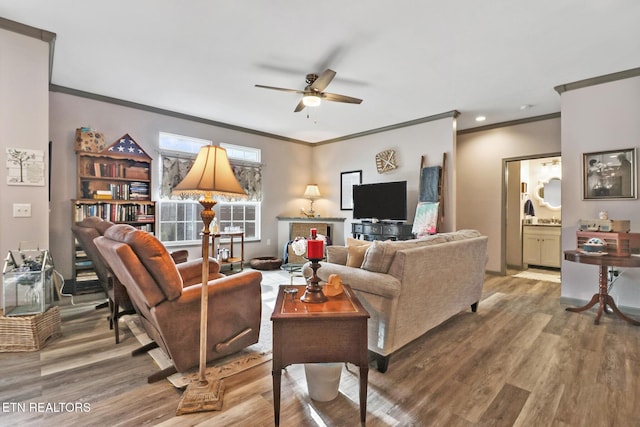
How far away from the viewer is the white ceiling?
2318 mm

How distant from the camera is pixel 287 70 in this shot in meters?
3.31

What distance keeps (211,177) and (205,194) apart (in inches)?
4.3

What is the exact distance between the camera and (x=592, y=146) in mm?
3455

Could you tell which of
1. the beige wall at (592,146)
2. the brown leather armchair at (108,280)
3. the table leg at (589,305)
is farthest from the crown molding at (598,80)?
the brown leather armchair at (108,280)

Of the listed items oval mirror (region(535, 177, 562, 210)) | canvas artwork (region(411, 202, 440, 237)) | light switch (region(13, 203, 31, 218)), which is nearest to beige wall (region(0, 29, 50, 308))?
light switch (region(13, 203, 31, 218))

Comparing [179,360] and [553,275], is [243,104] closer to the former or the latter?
[179,360]

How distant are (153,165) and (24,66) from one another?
2099mm

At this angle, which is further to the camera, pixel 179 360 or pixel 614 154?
pixel 614 154

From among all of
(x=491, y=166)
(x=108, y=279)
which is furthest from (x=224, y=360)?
(x=491, y=166)

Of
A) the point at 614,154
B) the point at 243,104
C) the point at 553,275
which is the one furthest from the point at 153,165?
the point at 553,275

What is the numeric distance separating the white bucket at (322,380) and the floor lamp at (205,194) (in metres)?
0.53

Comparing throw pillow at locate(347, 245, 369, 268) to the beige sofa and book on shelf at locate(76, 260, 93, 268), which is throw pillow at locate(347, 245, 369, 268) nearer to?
the beige sofa

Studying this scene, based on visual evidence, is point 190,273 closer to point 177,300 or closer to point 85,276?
point 177,300

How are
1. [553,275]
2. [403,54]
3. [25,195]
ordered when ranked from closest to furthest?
[25,195] < [403,54] < [553,275]
